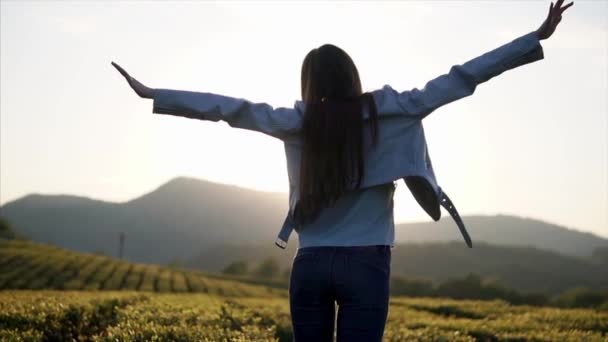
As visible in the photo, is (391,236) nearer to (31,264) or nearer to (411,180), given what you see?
(411,180)

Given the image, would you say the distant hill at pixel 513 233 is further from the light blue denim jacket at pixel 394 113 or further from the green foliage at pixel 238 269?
the light blue denim jacket at pixel 394 113

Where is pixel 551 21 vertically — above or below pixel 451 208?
above

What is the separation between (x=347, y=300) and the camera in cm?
363

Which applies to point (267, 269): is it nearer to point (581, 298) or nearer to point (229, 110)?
point (581, 298)

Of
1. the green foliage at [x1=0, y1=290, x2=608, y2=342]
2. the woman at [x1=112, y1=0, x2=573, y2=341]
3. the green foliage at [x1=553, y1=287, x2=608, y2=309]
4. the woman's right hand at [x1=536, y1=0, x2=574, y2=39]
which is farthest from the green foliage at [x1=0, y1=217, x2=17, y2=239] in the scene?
the woman's right hand at [x1=536, y1=0, x2=574, y2=39]

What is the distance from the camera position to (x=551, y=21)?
3.90 m

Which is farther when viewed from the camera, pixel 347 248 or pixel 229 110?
pixel 229 110

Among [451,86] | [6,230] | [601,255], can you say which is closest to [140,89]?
[451,86]

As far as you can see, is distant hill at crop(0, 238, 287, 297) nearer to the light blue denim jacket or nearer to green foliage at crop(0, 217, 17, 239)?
Answer: the light blue denim jacket

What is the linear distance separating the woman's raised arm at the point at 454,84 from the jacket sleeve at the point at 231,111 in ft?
1.47

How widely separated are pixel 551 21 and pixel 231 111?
5.27 feet

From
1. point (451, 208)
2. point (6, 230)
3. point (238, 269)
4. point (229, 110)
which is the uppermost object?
point (229, 110)

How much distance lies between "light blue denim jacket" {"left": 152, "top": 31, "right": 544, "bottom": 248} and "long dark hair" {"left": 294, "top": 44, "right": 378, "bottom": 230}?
0.06 metres

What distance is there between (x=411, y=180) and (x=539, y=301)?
46.8 m
